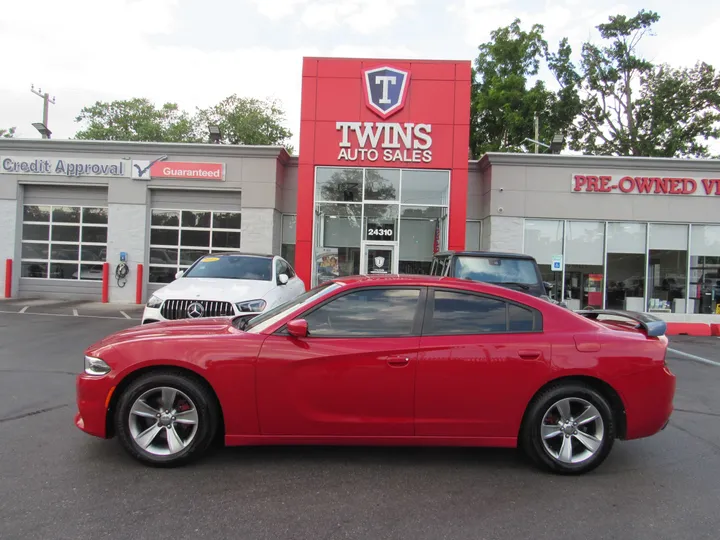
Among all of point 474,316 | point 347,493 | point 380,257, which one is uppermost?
point 380,257

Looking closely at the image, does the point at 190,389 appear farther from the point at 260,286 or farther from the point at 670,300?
the point at 670,300

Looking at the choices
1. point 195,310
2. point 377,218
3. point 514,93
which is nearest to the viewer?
point 195,310

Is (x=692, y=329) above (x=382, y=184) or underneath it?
underneath

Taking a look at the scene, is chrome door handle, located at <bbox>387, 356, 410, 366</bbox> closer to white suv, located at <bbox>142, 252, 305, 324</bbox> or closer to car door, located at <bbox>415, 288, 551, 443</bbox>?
car door, located at <bbox>415, 288, 551, 443</bbox>

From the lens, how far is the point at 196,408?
366 cm

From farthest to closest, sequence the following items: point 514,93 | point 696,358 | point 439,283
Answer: point 514,93
point 696,358
point 439,283

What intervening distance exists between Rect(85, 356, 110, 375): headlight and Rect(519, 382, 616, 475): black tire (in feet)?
10.4

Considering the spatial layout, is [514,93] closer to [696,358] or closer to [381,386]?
[696,358]

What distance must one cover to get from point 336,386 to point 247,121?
40.3 meters

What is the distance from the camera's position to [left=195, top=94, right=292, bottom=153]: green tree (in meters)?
40.8

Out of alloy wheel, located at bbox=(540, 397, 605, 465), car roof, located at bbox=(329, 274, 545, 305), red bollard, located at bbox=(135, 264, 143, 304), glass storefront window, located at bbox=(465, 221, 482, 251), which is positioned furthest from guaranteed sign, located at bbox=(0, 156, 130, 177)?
alloy wheel, located at bbox=(540, 397, 605, 465)

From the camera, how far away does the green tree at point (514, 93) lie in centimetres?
3066

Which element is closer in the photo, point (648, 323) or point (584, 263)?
point (648, 323)

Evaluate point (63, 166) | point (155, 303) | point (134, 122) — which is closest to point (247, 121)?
point (134, 122)
